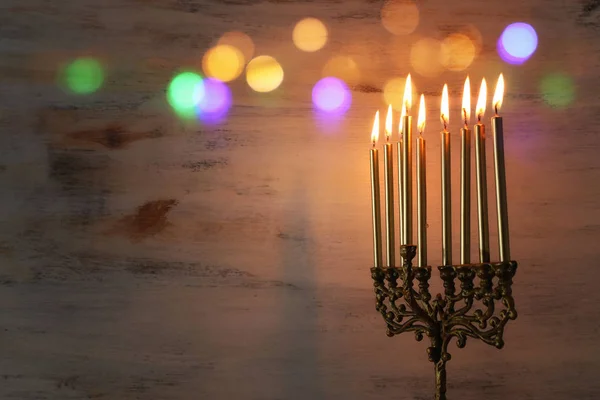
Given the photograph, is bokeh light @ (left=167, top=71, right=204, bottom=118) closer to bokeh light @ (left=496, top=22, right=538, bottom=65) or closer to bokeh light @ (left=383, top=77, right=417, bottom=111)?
bokeh light @ (left=383, top=77, right=417, bottom=111)

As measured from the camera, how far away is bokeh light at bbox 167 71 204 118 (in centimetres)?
92

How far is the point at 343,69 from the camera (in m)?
0.92

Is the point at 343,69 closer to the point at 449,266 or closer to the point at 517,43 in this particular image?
the point at 517,43

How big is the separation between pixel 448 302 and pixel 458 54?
1.43ft

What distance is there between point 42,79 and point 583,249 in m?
0.89

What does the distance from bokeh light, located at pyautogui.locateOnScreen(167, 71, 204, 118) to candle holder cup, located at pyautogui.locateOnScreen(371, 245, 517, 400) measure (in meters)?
0.41

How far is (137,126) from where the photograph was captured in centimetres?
91

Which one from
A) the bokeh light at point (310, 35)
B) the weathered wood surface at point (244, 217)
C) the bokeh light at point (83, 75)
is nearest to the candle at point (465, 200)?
the weathered wood surface at point (244, 217)

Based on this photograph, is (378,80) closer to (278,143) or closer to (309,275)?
(278,143)

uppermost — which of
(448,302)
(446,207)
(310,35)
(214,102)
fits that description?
(310,35)

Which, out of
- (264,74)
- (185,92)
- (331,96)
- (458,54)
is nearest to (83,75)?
(185,92)

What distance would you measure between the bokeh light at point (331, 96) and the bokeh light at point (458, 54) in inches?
6.6

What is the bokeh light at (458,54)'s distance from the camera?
92 cm

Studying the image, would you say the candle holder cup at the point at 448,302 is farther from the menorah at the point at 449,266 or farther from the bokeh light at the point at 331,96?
the bokeh light at the point at 331,96
